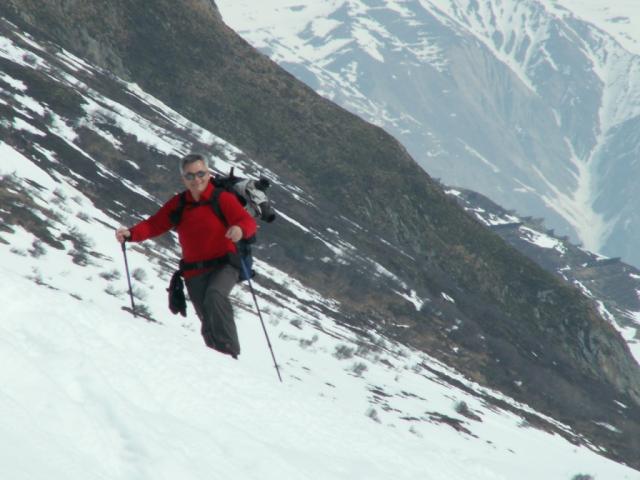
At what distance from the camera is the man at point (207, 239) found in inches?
376

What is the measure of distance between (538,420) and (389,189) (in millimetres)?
30061

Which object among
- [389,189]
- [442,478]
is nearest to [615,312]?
[389,189]

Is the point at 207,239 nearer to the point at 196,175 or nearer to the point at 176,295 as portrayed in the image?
the point at 196,175

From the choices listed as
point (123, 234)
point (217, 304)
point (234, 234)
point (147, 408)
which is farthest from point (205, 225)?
point (147, 408)

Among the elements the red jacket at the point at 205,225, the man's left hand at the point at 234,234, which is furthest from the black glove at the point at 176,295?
the man's left hand at the point at 234,234

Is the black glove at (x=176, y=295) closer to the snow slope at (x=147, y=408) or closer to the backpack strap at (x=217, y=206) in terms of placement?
the snow slope at (x=147, y=408)

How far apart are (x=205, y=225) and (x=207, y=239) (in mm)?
172

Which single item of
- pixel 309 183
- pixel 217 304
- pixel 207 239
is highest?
pixel 207 239

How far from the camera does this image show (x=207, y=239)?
32.2ft

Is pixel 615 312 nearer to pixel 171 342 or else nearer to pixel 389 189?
pixel 389 189

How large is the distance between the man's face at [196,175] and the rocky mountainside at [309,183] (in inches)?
599

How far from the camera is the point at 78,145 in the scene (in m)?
38.0

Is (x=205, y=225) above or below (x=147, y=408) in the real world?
above

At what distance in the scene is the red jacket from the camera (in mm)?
A: 9570
